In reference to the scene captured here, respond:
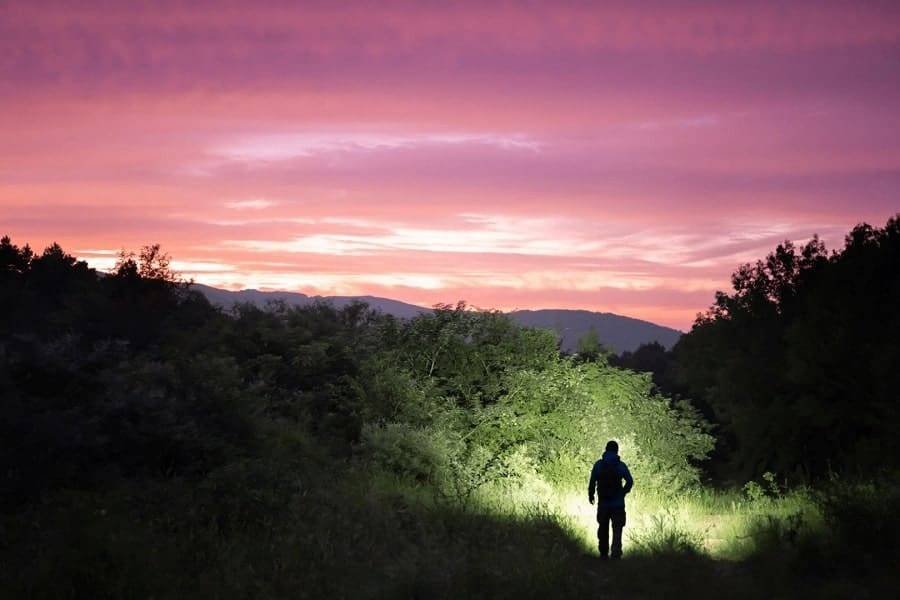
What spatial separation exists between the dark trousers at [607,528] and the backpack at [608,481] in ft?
0.72

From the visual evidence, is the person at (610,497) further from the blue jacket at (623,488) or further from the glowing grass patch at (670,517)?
the glowing grass patch at (670,517)

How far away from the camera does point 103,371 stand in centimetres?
1471

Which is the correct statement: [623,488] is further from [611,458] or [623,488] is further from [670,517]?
[670,517]

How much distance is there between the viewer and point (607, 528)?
40.5ft

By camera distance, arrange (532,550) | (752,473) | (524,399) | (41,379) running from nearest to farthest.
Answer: (532,550) < (41,379) < (524,399) < (752,473)

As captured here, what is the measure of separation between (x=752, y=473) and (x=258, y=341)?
102 feet

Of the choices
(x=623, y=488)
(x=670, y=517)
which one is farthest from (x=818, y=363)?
(x=623, y=488)

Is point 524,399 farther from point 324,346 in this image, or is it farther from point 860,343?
point 860,343

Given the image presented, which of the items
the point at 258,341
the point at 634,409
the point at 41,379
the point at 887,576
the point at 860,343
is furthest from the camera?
the point at 860,343

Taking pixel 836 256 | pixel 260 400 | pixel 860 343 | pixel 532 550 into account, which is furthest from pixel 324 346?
pixel 836 256

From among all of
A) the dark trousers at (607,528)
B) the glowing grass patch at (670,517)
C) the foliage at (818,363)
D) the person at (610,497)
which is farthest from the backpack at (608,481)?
the foliage at (818,363)

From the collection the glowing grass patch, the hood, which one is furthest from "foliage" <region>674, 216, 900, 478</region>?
the hood

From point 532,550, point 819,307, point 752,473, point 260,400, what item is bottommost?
point 752,473

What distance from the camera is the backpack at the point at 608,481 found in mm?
12531
